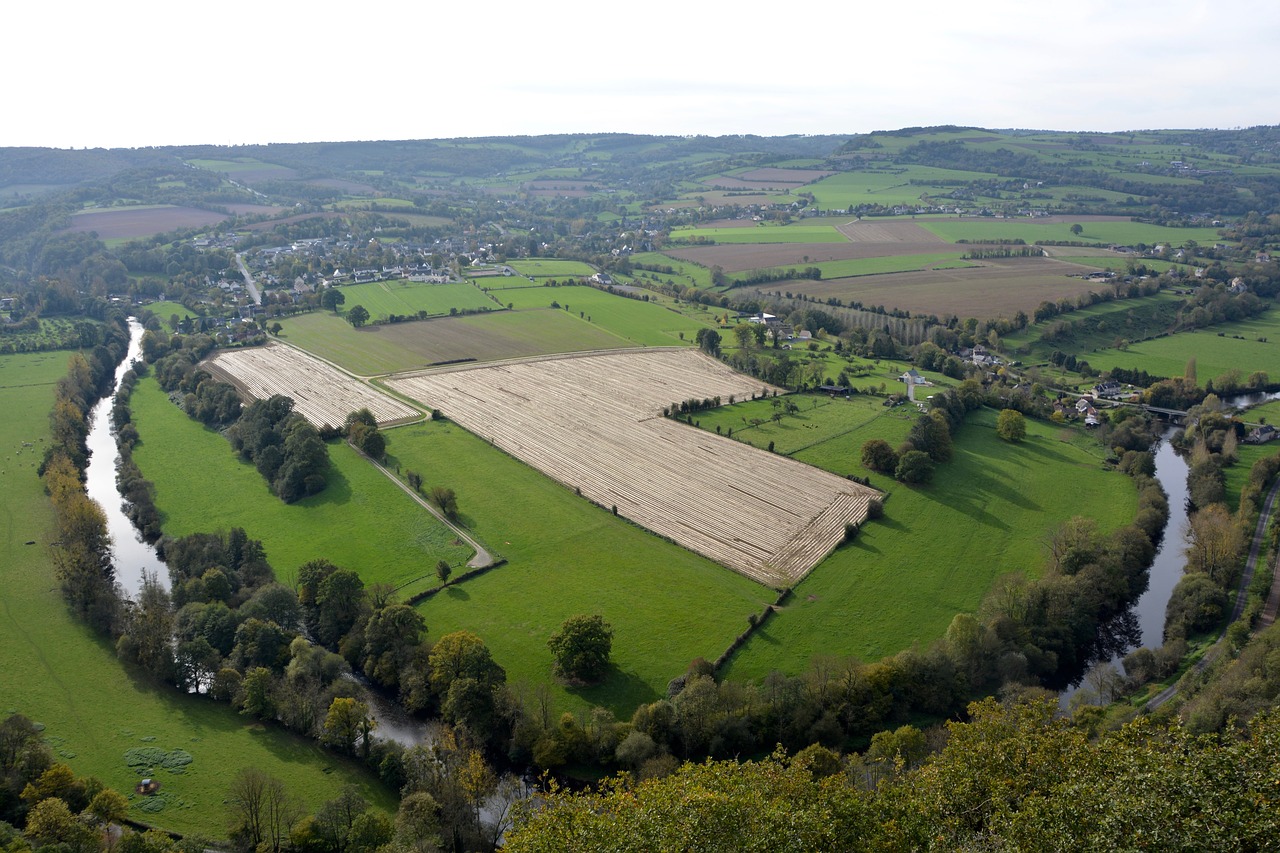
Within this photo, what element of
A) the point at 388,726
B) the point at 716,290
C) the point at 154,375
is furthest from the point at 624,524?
the point at 716,290

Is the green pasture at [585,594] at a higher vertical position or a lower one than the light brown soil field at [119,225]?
lower

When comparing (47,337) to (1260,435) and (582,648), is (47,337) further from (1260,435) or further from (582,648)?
(1260,435)

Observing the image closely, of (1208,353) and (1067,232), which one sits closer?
A: (1208,353)

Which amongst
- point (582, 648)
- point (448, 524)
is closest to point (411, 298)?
point (448, 524)

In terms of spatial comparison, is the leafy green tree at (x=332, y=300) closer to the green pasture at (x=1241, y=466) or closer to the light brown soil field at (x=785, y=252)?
the light brown soil field at (x=785, y=252)

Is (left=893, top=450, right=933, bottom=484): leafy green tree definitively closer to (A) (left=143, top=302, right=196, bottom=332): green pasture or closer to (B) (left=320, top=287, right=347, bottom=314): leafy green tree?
(B) (left=320, top=287, right=347, bottom=314): leafy green tree

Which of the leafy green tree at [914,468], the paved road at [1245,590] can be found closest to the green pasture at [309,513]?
the leafy green tree at [914,468]

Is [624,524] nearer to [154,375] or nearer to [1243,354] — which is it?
[154,375]
